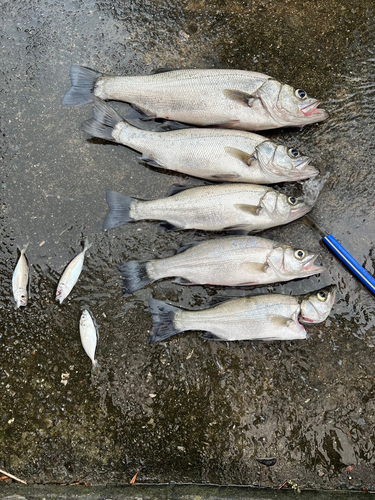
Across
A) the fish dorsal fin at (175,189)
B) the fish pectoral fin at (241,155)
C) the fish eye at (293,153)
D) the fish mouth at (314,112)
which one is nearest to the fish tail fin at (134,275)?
the fish dorsal fin at (175,189)

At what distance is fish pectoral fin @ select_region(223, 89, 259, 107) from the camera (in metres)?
3.43

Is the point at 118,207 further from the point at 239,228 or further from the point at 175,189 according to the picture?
the point at 239,228

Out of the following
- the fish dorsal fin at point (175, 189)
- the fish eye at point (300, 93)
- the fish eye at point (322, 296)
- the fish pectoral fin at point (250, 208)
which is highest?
the fish eye at point (300, 93)

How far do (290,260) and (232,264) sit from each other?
0.49 m

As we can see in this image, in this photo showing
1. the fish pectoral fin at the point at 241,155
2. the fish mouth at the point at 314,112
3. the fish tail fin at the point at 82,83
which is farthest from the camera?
the fish tail fin at the point at 82,83

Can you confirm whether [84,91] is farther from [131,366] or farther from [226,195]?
[131,366]

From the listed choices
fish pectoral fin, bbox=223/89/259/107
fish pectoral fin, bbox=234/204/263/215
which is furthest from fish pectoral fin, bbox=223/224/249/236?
fish pectoral fin, bbox=223/89/259/107

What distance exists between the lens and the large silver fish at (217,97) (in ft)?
11.3

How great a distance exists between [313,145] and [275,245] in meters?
1.10

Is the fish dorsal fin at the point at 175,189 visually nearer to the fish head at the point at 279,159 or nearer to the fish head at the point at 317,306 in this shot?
the fish head at the point at 279,159

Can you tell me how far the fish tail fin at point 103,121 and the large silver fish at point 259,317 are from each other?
170cm

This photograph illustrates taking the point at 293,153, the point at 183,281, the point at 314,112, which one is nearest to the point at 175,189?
the point at 183,281

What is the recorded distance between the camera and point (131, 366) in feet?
11.2

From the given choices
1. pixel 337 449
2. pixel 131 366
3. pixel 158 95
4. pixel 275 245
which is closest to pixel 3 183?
pixel 158 95
